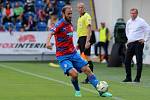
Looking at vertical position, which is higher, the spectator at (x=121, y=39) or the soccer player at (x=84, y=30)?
the soccer player at (x=84, y=30)

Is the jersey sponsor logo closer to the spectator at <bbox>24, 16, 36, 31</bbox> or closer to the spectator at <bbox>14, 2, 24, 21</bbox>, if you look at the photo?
Answer: the spectator at <bbox>24, 16, 36, 31</bbox>

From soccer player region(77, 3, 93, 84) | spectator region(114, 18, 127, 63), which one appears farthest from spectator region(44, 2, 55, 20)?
soccer player region(77, 3, 93, 84)

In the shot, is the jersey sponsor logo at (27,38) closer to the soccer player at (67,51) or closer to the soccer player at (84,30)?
the soccer player at (84,30)

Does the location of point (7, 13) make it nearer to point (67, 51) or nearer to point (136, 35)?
point (136, 35)

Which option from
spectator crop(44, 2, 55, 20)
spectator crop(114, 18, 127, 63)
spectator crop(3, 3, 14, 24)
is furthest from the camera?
spectator crop(44, 2, 55, 20)

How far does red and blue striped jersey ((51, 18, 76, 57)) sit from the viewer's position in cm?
1327

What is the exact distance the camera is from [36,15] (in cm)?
3331

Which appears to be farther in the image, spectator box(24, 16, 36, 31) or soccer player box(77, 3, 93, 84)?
spectator box(24, 16, 36, 31)

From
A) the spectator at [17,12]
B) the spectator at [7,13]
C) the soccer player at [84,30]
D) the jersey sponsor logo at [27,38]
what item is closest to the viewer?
the soccer player at [84,30]

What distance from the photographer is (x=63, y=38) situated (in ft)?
43.7

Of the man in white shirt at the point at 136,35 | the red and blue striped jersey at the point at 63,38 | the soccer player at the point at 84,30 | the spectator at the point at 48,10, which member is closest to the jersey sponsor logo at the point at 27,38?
the spectator at the point at 48,10

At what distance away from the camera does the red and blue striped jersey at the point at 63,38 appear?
13.3 meters

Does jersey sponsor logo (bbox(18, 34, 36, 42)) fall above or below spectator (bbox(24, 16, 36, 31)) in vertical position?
below

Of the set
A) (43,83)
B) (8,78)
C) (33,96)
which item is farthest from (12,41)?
(33,96)
